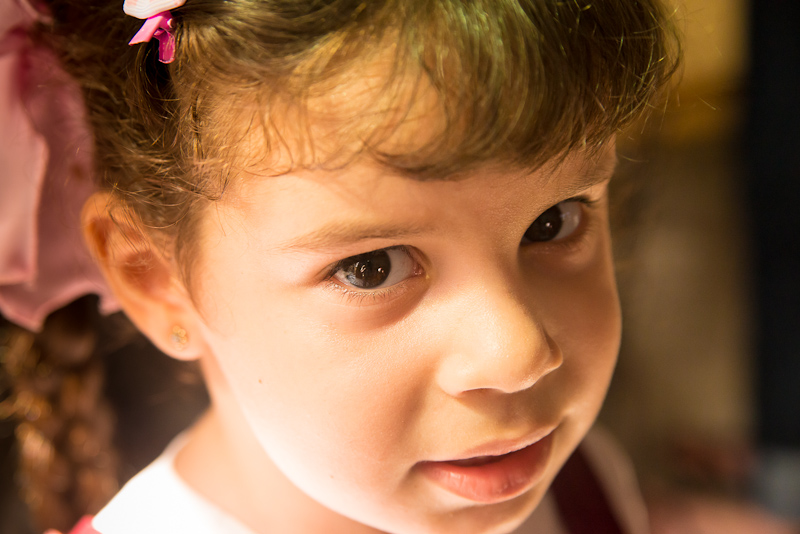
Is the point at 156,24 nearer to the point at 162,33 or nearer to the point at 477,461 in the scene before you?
the point at 162,33

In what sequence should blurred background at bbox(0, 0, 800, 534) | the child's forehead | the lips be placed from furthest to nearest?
blurred background at bbox(0, 0, 800, 534) → the lips → the child's forehead

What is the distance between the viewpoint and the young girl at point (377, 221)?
1.26ft

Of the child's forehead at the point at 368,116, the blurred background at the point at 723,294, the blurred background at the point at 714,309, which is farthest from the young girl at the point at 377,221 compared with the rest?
the blurred background at the point at 723,294

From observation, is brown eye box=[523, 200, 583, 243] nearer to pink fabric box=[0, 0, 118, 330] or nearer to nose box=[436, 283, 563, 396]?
nose box=[436, 283, 563, 396]

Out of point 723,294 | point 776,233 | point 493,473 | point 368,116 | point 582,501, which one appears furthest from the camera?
point 723,294

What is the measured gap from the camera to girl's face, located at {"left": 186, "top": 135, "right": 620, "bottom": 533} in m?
0.42

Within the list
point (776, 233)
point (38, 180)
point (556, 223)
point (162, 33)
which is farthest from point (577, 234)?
point (776, 233)

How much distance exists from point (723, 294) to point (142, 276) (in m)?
0.98

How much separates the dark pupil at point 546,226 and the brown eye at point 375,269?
0.31 ft

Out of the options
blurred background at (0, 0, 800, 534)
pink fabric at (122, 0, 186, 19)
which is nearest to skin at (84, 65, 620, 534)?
pink fabric at (122, 0, 186, 19)

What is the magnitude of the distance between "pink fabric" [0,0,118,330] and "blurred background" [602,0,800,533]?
61 centimetres

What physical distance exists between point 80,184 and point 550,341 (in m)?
0.42

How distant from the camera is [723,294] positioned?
3.91 ft

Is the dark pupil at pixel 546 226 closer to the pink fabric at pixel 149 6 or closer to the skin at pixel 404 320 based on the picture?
the skin at pixel 404 320
